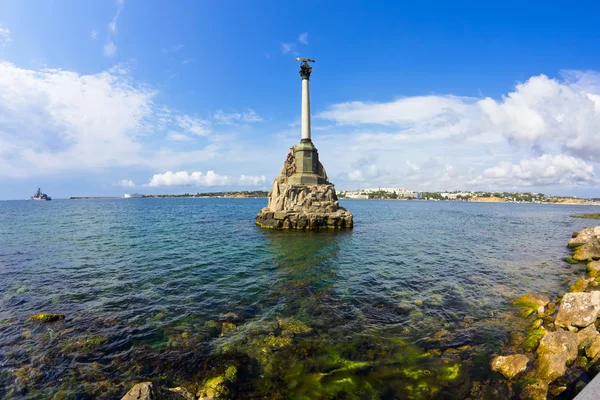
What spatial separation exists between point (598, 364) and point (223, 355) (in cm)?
885

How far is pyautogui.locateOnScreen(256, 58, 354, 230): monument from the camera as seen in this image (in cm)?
3741

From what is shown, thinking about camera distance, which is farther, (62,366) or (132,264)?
(132,264)

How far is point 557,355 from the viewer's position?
6.79m

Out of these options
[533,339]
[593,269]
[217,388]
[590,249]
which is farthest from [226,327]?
[590,249]

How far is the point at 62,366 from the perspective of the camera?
739 centimetres

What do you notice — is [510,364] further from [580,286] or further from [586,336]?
[580,286]

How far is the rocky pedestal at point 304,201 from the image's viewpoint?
37.3 m

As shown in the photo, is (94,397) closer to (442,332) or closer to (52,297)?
(52,297)

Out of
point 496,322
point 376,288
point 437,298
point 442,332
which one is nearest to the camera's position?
point 442,332

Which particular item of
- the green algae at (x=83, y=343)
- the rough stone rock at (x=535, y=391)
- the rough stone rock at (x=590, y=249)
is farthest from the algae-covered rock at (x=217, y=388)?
the rough stone rock at (x=590, y=249)

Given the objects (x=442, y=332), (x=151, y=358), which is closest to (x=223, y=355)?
(x=151, y=358)

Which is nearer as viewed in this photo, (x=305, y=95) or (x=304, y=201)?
(x=304, y=201)

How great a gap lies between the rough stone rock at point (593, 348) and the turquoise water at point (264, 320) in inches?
78.9

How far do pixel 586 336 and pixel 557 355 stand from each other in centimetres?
169
